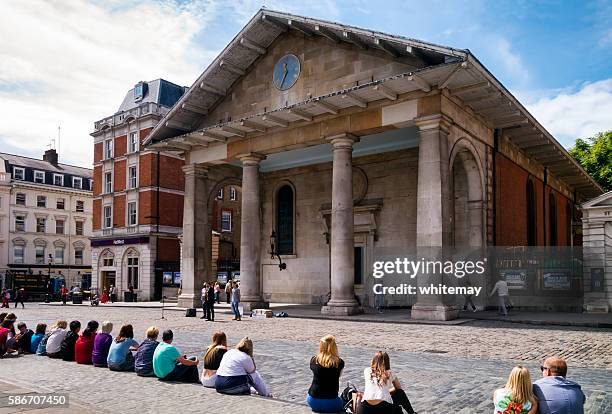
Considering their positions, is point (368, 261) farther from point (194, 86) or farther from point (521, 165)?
point (194, 86)

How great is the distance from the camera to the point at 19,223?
6331cm

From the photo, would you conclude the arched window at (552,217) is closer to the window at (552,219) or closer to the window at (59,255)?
the window at (552,219)

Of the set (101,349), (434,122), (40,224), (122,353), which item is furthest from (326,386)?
(40,224)

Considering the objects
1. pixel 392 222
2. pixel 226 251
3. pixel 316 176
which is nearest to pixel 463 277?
pixel 392 222

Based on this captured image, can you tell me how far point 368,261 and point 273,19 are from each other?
470 inches

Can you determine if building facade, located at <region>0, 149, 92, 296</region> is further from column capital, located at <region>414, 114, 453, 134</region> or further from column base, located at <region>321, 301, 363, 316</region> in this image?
column capital, located at <region>414, 114, 453, 134</region>

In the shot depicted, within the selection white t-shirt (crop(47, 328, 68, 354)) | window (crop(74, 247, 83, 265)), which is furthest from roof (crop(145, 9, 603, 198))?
window (crop(74, 247, 83, 265))

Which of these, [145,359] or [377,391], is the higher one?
[377,391]

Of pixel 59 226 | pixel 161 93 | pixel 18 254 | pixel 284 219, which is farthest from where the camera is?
pixel 59 226

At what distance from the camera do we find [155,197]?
4403cm

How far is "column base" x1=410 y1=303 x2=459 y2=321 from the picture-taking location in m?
18.9

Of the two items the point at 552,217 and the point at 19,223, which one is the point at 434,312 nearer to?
the point at 552,217

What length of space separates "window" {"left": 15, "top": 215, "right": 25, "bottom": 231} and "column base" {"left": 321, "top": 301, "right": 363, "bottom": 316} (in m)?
52.1

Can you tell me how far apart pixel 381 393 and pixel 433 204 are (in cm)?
1387
